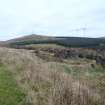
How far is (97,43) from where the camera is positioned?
6525cm

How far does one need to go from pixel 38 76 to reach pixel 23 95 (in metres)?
2.14

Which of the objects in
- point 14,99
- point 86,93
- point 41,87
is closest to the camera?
point 86,93

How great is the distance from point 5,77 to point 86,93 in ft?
18.6

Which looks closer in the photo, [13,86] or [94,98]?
[94,98]

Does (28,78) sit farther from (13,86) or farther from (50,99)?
(50,99)

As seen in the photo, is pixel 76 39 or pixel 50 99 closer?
pixel 50 99

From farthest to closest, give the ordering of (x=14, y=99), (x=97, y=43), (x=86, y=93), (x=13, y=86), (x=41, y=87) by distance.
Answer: (x=97, y=43), (x=13, y=86), (x=41, y=87), (x=14, y=99), (x=86, y=93)

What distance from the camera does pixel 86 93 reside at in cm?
723

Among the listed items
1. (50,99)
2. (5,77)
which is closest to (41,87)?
(50,99)

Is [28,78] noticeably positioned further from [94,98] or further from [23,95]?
[94,98]

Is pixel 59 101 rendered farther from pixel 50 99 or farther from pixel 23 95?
pixel 23 95

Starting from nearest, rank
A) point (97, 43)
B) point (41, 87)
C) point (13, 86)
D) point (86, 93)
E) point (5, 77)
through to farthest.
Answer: point (86, 93)
point (41, 87)
point (13, 86)
point (5, 77)
point (97, 43)

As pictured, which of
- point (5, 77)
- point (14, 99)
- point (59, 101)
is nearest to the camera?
point (59, 101)

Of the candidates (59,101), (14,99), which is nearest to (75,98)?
(59,101)
